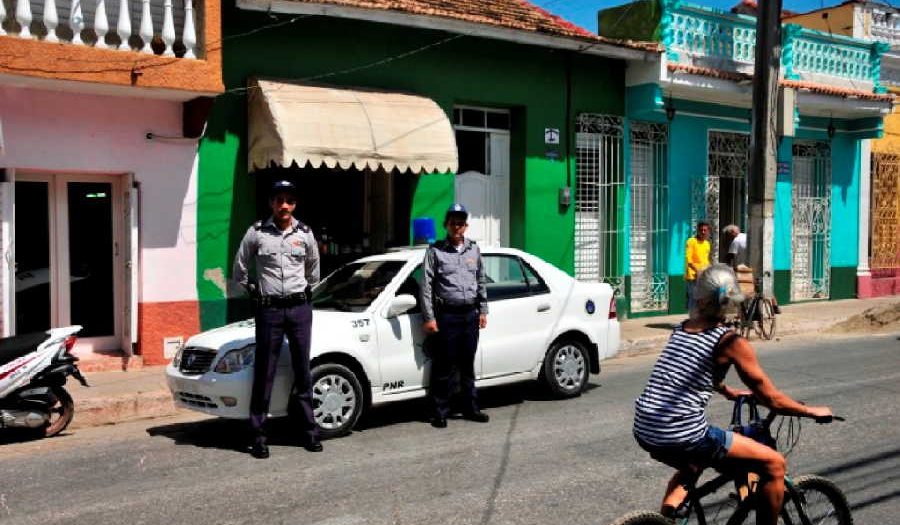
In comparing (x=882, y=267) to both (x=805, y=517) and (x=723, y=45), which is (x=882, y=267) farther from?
(x=805, y=517)

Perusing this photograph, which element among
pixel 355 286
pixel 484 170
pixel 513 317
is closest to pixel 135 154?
pixel 355 286

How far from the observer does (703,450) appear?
3.80 m

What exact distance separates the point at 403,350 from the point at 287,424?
1.26 m

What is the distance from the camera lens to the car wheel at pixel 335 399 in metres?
7.06

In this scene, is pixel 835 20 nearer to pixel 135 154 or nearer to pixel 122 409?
pixel 135 154

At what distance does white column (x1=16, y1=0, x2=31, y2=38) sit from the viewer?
9.09 metres

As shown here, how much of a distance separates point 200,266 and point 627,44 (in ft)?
24.8

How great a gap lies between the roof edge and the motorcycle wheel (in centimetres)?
531

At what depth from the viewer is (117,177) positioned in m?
10.7

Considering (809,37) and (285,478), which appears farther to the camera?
(809,37)

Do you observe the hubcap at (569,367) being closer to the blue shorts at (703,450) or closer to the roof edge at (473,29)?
the blue shorts at (703,450)

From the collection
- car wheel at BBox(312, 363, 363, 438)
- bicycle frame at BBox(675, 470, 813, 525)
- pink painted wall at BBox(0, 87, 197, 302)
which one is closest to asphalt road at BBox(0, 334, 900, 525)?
car wheel at BBox(312, 363, 363, 438)

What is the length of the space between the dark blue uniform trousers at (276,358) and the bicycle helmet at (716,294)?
368cm

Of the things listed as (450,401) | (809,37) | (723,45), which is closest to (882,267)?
(809,37)
